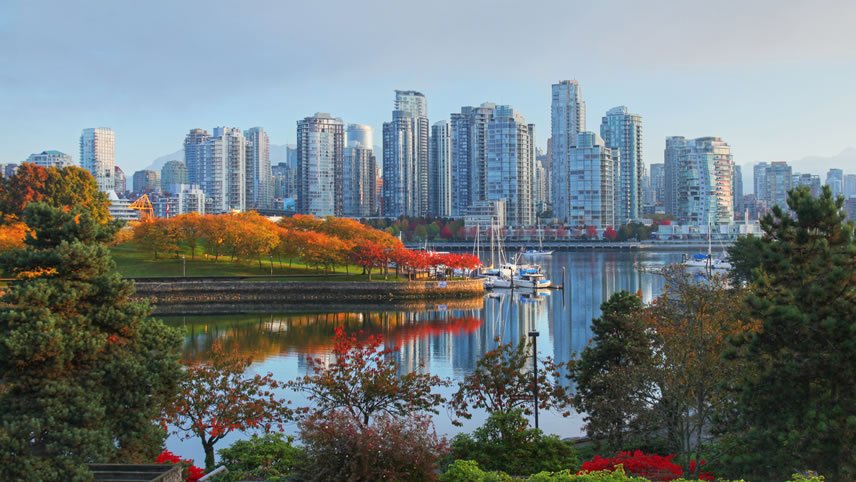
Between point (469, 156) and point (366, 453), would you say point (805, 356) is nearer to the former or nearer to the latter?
point (366, 453)

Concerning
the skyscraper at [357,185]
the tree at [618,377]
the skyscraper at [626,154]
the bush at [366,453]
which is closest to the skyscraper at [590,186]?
the skyscraper at [626,154]

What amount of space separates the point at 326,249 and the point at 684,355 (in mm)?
44833

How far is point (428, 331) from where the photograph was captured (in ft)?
130

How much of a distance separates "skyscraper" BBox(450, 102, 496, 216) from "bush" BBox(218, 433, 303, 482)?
14693 centimetres

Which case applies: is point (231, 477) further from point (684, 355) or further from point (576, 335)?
point (576, 335)

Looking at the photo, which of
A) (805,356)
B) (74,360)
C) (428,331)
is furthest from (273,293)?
(805,356)

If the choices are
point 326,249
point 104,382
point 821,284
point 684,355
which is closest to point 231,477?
point 104,382

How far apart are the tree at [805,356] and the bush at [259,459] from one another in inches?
267

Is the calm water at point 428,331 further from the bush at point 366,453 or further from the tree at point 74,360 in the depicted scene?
the bush at point 366,453

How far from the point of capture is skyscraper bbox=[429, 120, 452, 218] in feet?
591

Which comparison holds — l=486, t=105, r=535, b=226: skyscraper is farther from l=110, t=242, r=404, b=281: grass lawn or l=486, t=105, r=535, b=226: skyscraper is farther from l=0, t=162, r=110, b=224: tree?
l=0, t=162, r=110, b=224: tree

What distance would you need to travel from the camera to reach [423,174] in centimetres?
18562

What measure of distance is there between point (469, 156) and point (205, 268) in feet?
385

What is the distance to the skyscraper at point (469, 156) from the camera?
6462 inches
